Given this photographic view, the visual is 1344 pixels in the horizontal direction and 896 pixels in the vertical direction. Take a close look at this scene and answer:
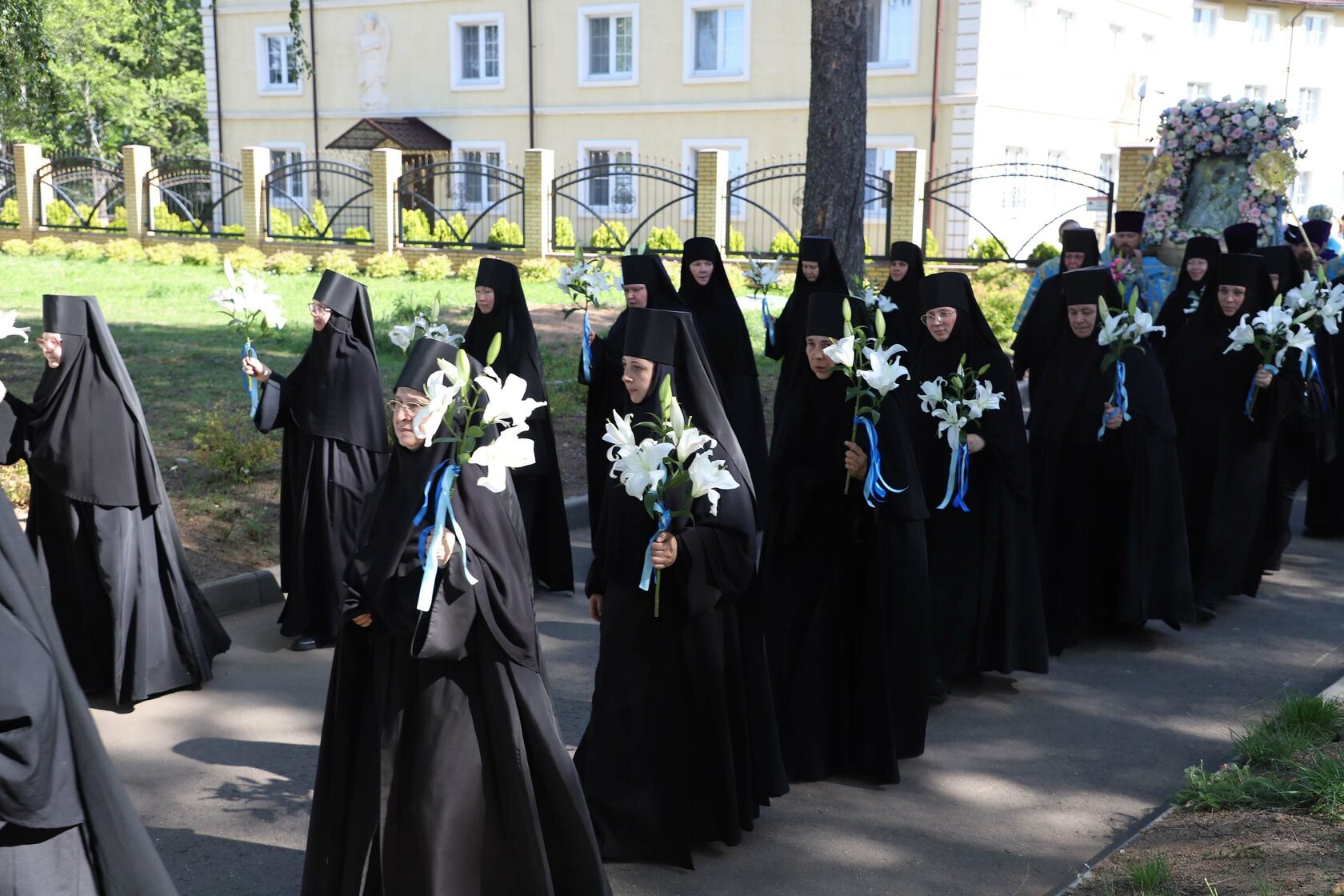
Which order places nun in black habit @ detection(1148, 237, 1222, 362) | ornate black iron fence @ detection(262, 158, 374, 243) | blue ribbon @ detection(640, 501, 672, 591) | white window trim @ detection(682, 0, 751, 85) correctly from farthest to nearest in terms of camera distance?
white window trim @ detection(682, 0, 751, 85) → ornate black iron fence @ detection(262, 158, 374, 243) → nun in black habit @ detection(1148, 237, 1222, 362) → blue ribbon @ detection(640, 501, 672, 591)

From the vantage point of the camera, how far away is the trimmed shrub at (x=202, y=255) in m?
28.3

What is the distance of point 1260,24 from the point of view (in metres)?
44.4

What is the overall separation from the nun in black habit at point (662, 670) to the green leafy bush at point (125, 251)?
26.8 meters

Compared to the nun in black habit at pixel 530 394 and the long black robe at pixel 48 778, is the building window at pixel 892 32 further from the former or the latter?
the long black robe at pixel 48 778

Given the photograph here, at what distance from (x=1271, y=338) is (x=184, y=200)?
28301mm

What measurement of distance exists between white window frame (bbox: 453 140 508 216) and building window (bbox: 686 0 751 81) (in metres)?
5.87

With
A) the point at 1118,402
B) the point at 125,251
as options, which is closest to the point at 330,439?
the point at 1118,402

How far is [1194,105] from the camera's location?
49.5 feet

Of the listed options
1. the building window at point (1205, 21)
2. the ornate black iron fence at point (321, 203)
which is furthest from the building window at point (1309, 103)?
the ornate black iron fence at point (321, 203)

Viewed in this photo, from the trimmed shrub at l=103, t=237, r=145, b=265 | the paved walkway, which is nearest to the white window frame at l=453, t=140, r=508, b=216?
the trimmed shrub at l=103, t=237, r=145, b=265

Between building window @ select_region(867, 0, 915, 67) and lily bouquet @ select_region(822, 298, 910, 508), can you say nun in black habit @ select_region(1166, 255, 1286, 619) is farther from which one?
building window @ select_region(867, 0, 915, 67)

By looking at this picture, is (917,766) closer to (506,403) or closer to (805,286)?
(506,403)

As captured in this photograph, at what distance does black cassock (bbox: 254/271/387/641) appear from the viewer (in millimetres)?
7391

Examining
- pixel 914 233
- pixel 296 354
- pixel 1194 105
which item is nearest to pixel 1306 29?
pixel 914 233
